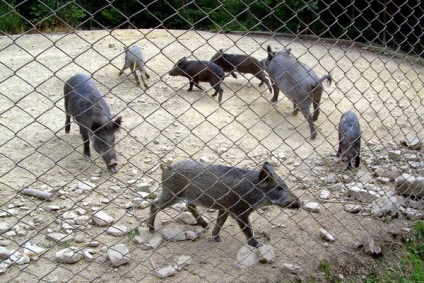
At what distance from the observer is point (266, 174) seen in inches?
145

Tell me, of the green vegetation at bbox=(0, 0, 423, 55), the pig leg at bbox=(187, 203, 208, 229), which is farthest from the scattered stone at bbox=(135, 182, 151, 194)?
the green vegetation at bbox=(0, 0, 423, 55)

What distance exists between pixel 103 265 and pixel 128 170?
1963 mm

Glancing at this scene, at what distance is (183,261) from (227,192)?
25.7 inches

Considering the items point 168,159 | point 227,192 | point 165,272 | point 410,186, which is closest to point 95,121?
point 168,159

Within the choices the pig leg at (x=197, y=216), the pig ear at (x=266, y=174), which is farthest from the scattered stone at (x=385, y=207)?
the pig leg at (x=197, y=216)

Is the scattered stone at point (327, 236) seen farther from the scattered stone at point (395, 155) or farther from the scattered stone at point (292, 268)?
the scattered stone at point (395, 155)

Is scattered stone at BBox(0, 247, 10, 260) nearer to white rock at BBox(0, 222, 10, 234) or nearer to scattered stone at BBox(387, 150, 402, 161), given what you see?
white rock at BBox(0, 222, 10, 234)

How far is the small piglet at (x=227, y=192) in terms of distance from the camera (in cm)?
373

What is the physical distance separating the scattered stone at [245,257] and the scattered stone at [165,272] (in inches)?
18.7

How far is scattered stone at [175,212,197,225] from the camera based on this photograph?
13.5 ft

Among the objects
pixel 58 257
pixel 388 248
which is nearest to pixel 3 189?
pixel 58 257

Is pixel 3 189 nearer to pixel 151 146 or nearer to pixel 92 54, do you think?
pixel 151 146

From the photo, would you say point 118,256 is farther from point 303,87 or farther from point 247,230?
point 303,87

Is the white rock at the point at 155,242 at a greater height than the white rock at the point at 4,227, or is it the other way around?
the white rock at the point at 155,242
